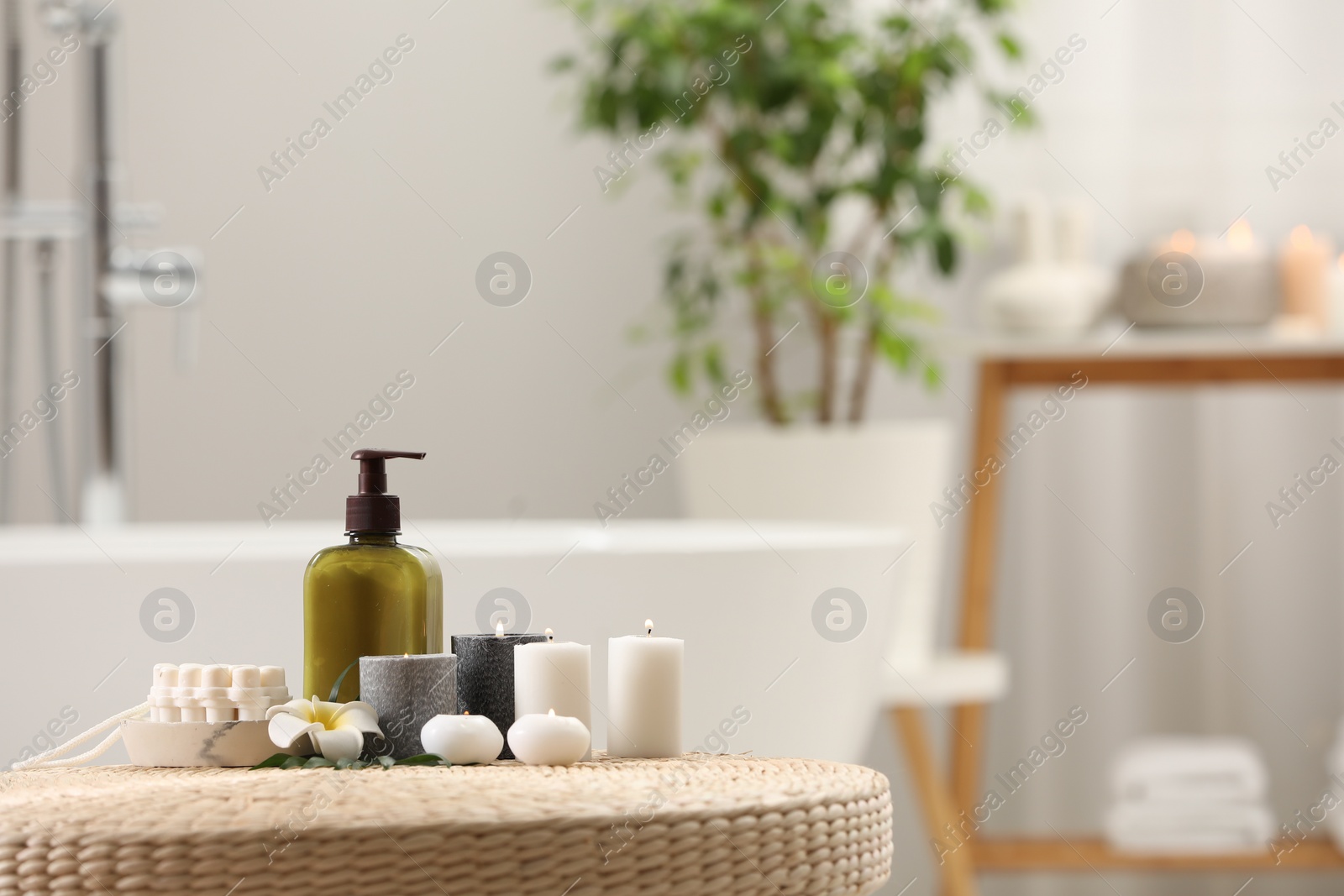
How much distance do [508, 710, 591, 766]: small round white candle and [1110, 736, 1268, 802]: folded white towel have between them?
148 cm

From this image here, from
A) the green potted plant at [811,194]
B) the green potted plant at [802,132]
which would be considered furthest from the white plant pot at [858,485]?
the green potted plant at [802,132]

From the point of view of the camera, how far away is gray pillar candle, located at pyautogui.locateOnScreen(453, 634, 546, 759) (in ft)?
2.02

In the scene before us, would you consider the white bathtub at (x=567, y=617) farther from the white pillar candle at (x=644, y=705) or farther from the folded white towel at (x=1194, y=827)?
the folded white towel at (x=1194, y=827)

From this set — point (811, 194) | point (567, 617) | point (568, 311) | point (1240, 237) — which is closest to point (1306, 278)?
point (1240, 237)

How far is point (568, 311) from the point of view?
2.19 m

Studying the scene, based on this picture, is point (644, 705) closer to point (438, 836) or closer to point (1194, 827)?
point (438, 836)

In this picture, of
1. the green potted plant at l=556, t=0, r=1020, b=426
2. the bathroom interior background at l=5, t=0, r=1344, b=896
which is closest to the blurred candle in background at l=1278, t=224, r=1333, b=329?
the bathroom interior background at l=5, t=0, r=1344, b=896

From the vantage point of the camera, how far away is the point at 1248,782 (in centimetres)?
181

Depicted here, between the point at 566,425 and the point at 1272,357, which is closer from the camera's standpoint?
the point at 1272,357

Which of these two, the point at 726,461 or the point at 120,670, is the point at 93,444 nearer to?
the point at 120,670

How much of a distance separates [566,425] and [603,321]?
0.18m

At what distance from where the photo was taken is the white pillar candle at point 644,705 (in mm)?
611

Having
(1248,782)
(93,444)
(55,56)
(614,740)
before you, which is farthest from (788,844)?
(55,56)

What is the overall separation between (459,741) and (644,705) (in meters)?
0.09
